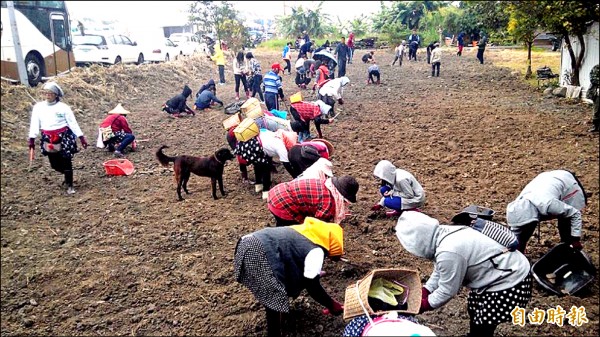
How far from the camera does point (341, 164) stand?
25.7 ft

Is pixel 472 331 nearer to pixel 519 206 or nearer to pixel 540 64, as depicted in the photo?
pixel 519 206

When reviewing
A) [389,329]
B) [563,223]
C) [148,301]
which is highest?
[389,329]

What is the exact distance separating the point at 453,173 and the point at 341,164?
6.11 ft

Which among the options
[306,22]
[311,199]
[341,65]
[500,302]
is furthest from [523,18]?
[306,22]

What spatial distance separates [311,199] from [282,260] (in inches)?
44.6

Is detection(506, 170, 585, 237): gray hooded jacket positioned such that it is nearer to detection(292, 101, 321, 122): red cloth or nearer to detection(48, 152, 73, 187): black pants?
detection(292, 101, 321, 122): red cloth

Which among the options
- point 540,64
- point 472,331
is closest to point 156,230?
point 472,331

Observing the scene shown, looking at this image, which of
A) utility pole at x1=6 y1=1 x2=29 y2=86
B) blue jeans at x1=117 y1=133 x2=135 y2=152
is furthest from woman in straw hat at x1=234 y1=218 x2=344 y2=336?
utility pole at x1=6 y1=1 x2=29 y2=86

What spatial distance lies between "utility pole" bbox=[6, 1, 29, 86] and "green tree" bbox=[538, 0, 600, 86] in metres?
13.3

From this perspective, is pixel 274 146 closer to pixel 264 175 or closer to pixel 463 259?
pixel 264 175

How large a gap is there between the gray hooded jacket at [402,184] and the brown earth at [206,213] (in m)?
0.29

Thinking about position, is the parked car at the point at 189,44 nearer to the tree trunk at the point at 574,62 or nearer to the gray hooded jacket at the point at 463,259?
the tree trunk at the point at 574,62

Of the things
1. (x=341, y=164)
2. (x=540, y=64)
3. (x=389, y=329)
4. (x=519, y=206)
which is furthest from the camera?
(x=540, y=64)

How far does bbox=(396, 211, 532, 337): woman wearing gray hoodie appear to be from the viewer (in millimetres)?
2922
